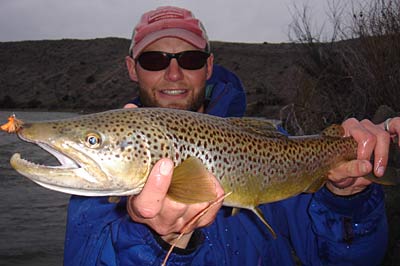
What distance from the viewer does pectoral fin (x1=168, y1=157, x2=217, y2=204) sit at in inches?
97.7

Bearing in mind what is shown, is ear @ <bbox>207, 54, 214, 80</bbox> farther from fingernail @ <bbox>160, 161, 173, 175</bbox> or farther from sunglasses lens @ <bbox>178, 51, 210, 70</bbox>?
fingernail @ <bbox>160, 161, 173, 175</bbox>

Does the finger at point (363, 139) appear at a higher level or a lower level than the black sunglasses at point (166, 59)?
lower

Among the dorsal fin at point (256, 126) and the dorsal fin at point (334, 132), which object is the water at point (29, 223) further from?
the dorsal fin at point (334, 132)

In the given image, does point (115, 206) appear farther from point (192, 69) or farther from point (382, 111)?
point (382, 111)

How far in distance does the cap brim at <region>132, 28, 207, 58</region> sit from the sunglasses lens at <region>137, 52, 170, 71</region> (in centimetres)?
8

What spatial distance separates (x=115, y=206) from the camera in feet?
10.6

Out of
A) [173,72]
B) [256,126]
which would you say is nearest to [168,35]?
[173,72]

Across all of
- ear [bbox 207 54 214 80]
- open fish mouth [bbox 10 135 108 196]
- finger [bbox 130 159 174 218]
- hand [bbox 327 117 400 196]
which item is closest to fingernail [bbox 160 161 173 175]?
finger [bbox 130 159 174 218]

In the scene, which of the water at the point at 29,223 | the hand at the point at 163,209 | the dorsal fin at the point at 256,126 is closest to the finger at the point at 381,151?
the dorsal fin at the point at 256,126

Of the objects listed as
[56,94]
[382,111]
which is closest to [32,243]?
[382,111]

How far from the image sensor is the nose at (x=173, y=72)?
4.35 meters

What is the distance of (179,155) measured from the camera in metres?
2.64

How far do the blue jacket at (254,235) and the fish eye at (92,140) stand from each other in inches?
24.4

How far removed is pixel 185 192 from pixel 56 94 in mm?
48632
